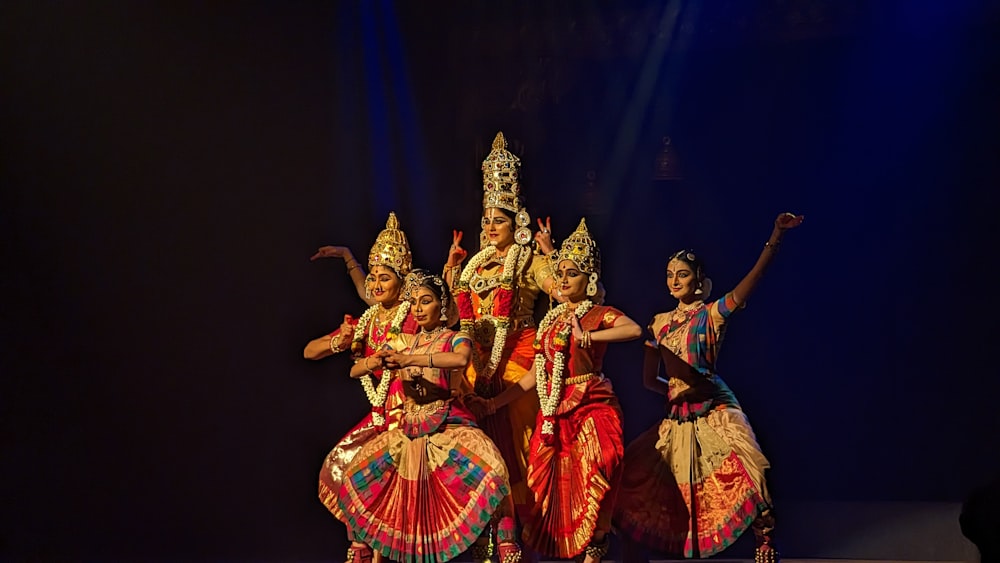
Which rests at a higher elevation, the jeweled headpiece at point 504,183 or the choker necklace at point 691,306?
the jeweled headpiece at point 504,183

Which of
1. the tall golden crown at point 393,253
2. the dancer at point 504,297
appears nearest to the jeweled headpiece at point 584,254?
the dancer at point 504,297

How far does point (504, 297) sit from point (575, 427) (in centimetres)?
72

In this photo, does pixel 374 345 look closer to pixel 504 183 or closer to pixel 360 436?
pixel 360 436

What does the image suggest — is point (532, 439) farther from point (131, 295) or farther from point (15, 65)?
point (15, 65)

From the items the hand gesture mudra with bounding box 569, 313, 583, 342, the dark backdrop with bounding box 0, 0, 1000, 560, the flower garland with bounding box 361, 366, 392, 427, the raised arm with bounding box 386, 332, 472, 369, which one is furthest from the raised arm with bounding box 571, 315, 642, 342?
the dark backdrop with bounding box 0, 0, 1000, 560

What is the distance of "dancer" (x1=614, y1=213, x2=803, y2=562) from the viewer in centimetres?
492

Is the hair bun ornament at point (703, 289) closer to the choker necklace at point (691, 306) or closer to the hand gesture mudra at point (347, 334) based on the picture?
the choker necklace at point (691, 306)

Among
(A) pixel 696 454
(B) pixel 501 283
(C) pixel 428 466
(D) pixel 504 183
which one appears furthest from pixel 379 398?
(A) pixel 696 454

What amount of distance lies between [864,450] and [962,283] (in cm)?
103

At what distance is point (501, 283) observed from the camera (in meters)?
5.41

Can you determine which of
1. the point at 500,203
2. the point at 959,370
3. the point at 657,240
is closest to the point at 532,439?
the point at 500,203

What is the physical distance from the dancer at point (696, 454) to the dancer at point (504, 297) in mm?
484

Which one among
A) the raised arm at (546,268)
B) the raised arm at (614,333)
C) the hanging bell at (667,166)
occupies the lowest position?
the raised arm at (614,333)

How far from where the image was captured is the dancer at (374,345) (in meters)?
4.93
